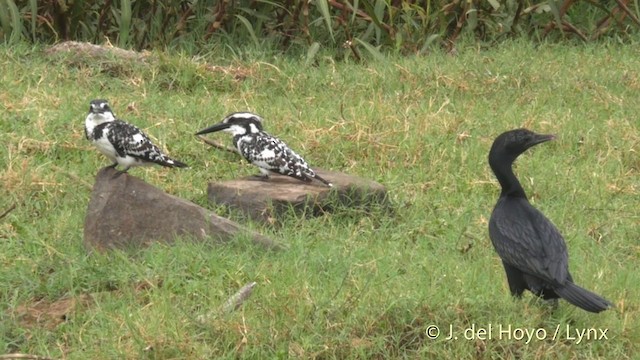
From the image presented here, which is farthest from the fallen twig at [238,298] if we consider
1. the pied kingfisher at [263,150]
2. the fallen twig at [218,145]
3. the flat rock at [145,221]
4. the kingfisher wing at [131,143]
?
the fallen twig at [218,145]

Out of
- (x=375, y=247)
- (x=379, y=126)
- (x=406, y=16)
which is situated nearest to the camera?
(x=375, y=247)

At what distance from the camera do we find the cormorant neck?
6.50 meters

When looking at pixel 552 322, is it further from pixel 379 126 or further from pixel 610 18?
pixel 610 18

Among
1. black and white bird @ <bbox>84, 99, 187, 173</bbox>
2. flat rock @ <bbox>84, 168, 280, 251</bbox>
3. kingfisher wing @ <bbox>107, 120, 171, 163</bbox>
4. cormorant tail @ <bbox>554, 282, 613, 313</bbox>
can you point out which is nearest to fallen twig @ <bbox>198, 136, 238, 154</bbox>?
black and white bird @ <bbox>84, 99, 187, 173</bbox>

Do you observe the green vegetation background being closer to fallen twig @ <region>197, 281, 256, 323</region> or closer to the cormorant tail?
fallen twig @ <region>197, 281, 256, 323</region>

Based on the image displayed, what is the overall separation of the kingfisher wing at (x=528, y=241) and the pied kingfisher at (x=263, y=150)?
179 cm

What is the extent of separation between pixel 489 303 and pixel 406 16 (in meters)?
A: 6.15

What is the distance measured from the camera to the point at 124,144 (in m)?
7.52

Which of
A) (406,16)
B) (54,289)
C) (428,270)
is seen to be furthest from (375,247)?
(406,16)

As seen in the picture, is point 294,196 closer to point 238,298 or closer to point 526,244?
point 238,298

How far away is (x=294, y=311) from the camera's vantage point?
620 cm

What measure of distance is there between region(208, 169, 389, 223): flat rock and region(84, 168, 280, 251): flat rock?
24.2 inches

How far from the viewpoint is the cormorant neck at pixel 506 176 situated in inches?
256

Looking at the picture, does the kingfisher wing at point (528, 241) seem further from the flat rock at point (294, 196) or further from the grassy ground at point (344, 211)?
the flat rock at point (294, 196)
